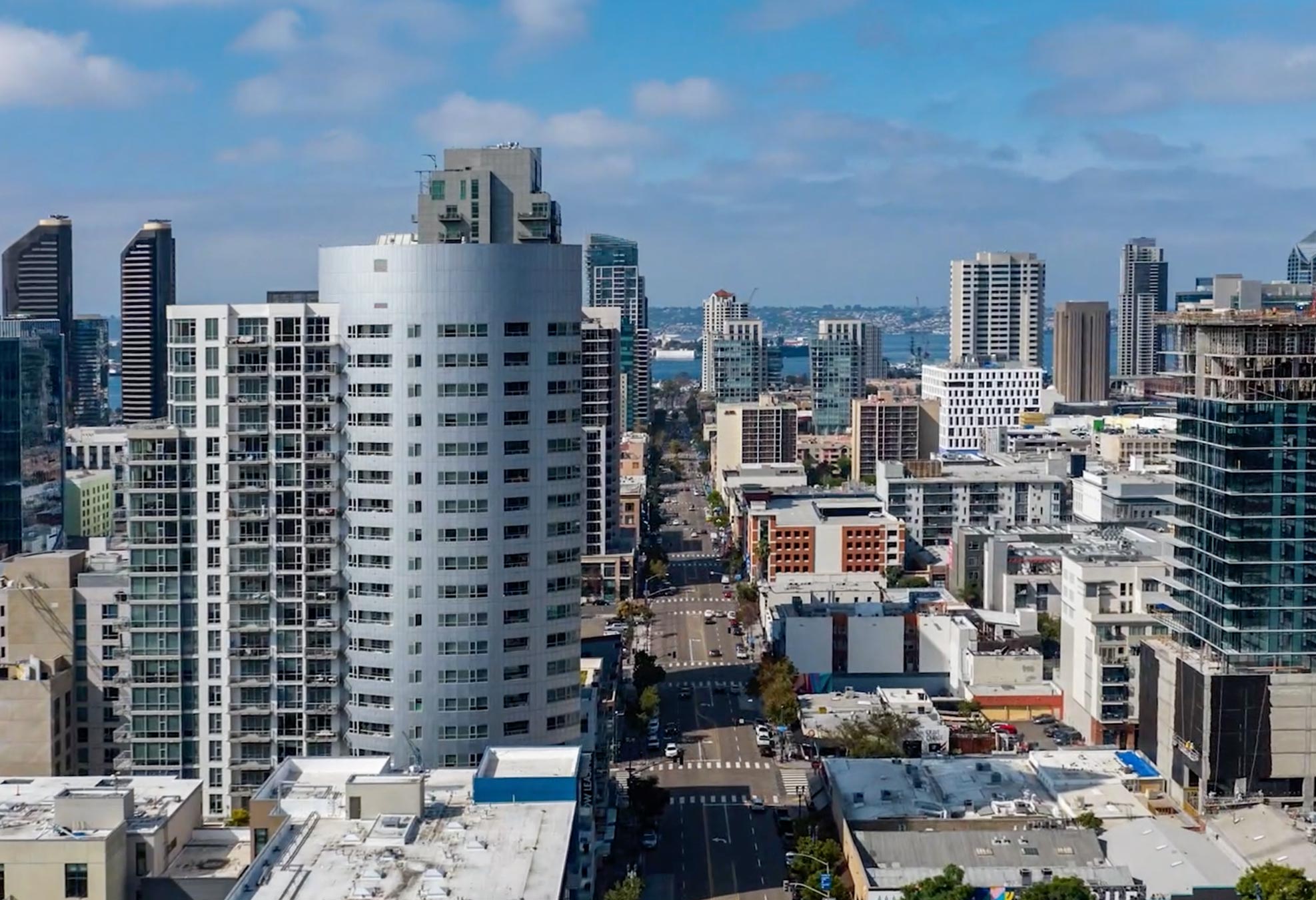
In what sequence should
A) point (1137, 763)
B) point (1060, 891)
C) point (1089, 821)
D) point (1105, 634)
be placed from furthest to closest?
1. point (1105, 634)
2. point (1137, 763)
3. point (1089, 821)
4. point (1060, 891)

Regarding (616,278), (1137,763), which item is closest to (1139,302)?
(616,278)

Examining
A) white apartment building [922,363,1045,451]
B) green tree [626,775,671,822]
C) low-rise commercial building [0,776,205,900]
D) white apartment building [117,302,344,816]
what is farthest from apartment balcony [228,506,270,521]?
white apartment building [922,363,1045,451]

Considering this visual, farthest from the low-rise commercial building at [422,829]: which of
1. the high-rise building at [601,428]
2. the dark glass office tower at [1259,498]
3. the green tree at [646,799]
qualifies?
the high-rise building at [601,428]

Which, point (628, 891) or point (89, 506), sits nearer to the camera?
point (628, 891)

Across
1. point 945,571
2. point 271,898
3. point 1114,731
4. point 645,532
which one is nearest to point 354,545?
point 271,898

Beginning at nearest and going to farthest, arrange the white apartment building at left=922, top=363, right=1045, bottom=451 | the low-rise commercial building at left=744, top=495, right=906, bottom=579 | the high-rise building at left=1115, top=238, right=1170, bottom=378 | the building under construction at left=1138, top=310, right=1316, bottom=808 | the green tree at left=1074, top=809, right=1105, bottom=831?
1. the green tree at left=1074, top=809, right=1105, bottom=831
2. the building under construction at left=1138, top=310, right=1316, bottom=808
3. the low-rise commercial building at left=744, top=495, right=906, bottom=579
4. the white apartment building at left=922, top=363, right=1045, bottom=451
5. the high-rise building at left=1115, top=238, right=1170, bottom=378

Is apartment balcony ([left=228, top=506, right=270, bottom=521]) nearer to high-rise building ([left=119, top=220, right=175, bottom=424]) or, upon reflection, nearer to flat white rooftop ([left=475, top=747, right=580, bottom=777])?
flat white rooftop ([left=475, top=747, right=580, bottom=777])

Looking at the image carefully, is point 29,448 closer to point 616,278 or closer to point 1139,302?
point 616,278
